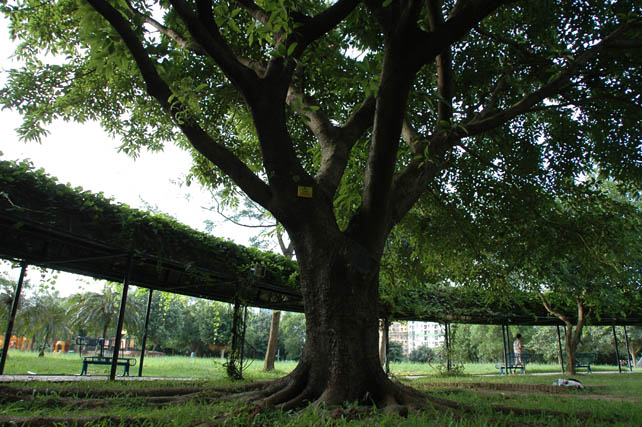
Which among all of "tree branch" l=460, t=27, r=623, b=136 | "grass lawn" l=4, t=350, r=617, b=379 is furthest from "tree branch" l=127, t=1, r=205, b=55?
"grass lawn" l=4, t=350, r=617, b=379

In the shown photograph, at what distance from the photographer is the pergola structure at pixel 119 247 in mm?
5402

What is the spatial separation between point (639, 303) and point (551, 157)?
36.8 feet

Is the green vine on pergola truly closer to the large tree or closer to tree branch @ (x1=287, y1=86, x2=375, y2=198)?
the large tree

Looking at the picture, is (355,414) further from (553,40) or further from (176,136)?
(176,136)

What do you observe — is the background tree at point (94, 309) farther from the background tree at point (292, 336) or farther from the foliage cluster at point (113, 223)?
the background tree at point (292, 336)

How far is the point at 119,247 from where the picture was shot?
21.6 ft

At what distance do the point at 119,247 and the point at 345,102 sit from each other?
453 cm

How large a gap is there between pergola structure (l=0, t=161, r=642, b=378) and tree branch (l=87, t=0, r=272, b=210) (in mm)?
2836

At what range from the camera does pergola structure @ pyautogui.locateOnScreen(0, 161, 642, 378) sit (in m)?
5.40

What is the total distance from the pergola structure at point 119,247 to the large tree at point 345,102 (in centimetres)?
145

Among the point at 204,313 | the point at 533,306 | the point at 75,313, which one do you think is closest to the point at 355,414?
the point at 533,306

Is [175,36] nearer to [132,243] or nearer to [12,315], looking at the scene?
[132,243]

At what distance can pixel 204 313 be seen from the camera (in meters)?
42.3

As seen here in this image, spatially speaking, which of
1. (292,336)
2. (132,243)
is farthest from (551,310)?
(292,336)
